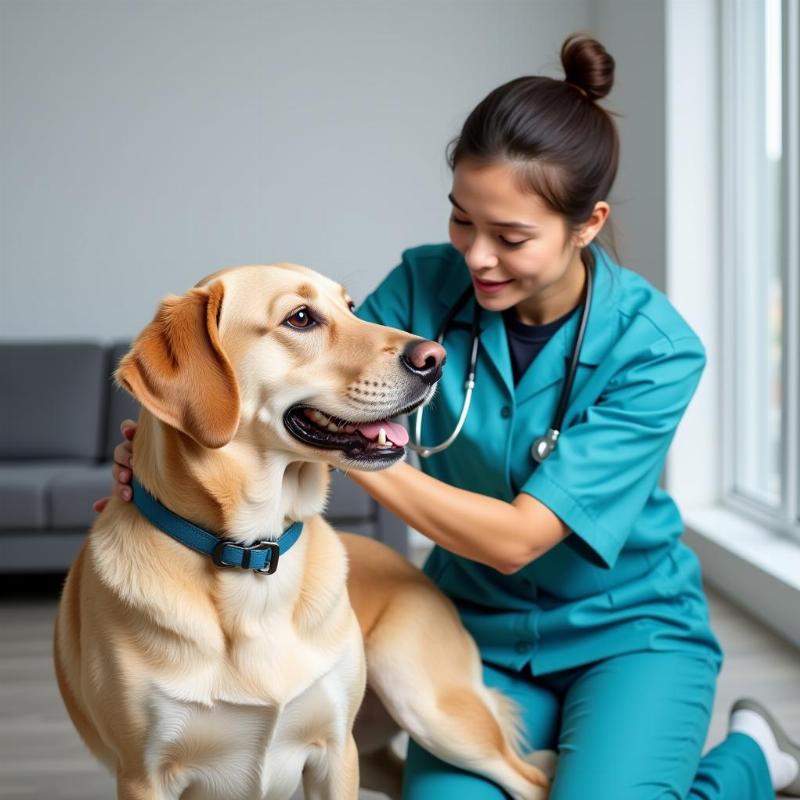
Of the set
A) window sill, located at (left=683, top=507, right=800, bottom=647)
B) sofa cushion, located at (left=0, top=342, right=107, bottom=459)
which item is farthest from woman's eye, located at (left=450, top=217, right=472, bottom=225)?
sofa cushion, located at (left=0, top=342, right=107, bottom=459)

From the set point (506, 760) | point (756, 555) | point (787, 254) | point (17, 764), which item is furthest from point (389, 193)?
point (506, 760)

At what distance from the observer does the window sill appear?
2.95 metres

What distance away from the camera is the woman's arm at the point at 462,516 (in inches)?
59.8

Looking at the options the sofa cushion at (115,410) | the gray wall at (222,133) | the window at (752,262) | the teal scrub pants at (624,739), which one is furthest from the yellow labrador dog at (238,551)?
the gray wall at (222,133)

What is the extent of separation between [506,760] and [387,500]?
42cm

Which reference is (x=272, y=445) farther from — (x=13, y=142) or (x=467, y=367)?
(x=13, y=142)

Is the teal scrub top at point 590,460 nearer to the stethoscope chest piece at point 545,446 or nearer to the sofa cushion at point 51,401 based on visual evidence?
the stethoscope chest piece at point 545,446

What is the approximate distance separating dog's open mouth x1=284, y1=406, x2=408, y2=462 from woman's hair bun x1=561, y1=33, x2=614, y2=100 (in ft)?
2.32

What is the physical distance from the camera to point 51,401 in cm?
418

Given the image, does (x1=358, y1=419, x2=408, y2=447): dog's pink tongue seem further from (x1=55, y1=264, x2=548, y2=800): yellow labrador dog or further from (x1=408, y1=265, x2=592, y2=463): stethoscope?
(x1=408, y1=265, x2=592, y2=463): stethoscope

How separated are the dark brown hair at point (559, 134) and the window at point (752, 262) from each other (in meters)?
1.88

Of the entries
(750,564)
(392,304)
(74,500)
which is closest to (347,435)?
(392,304)

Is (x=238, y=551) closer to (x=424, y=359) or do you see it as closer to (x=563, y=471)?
(x=424, y=359)

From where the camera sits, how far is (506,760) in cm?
153
